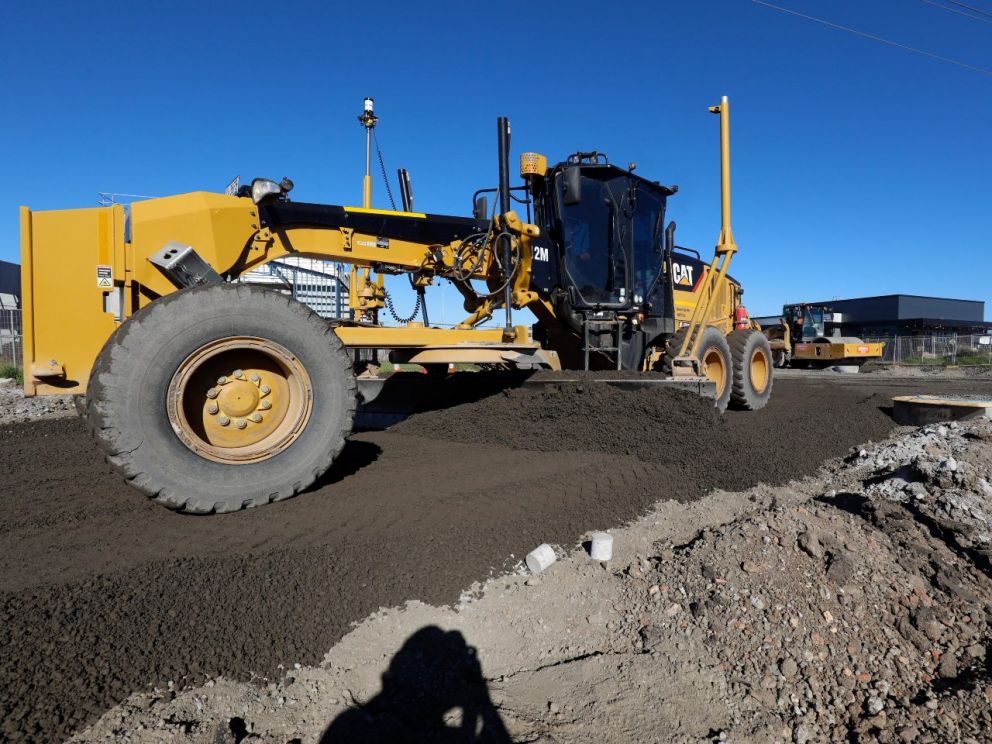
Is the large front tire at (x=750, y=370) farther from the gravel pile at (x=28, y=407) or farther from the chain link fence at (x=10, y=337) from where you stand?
the chain link fence at (x=10, y=337)

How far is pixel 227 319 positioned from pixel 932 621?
3.68 m

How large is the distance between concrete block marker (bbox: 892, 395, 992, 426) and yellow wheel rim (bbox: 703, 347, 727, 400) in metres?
2.13

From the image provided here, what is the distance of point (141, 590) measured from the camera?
230 centimetres

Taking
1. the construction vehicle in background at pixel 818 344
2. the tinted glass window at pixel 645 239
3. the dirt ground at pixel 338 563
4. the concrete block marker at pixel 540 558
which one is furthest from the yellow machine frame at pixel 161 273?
the construction vehicle in background at pixel 818 344

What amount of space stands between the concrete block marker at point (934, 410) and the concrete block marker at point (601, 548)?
18.6 ft

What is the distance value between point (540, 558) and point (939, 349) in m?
36.1

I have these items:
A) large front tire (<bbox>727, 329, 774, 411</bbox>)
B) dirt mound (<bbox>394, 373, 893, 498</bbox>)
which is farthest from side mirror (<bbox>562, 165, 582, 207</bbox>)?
large front tire (<bbox>727, 329, 774, 411</bbox>)

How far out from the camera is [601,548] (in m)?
3.05

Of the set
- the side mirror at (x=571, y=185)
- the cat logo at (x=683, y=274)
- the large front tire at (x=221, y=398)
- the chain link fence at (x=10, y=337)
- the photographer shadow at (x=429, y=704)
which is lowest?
the photographer shadow at (x=429, y=704)

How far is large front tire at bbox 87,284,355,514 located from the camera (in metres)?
2.98

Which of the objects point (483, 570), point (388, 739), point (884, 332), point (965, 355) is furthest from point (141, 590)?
point (884, 332)

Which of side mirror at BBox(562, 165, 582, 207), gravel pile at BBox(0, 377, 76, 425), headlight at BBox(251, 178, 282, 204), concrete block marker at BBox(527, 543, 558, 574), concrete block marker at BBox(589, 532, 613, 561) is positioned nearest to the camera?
concrete block marker at BBox(527, 543, 558, 574)

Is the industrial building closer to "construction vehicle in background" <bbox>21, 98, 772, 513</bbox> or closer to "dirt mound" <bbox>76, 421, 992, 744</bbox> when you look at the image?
"construction vehicle in background" <bbox>21, 98, 772, 513</bbox>

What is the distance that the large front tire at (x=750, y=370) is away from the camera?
807 cm
